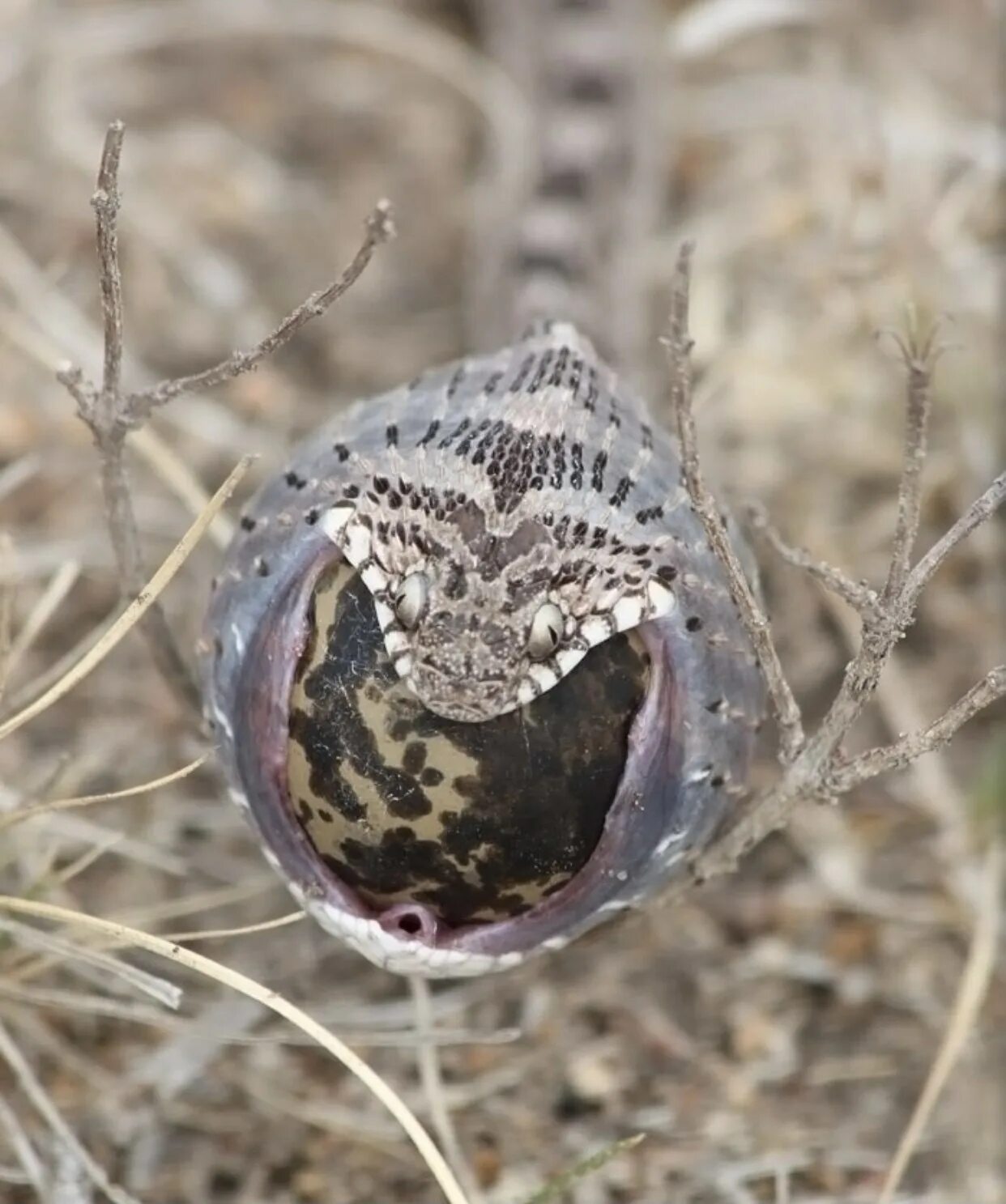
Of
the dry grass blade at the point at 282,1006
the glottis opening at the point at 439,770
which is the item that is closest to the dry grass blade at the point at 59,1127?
the dry grass blade at the point at 282,1006

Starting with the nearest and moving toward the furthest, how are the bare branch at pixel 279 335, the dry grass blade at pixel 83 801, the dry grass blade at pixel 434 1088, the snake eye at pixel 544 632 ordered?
the snake eye at pixel 544 632
the bare branch at pixel 279 335
the dry grass blade at pixel 83 801
the dry grass blade at pixel 434 1088

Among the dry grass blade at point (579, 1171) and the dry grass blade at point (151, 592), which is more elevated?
the dry grass blade at point (151, 592)

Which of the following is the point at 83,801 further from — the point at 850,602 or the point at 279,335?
the point at 850,602

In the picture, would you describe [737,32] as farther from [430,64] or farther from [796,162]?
[430,64]

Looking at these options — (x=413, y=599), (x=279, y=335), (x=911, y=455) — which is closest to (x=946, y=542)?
(x=911, y=455)

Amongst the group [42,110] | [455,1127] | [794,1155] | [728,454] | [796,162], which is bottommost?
[794,1155]

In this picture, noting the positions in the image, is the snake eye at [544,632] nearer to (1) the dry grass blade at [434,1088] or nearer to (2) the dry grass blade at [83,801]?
(2) the dry grass blade at [83,801]

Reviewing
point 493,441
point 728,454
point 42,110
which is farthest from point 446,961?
point 42,110

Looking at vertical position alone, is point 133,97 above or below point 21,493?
above

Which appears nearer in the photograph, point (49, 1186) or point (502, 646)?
point (502, 646)
